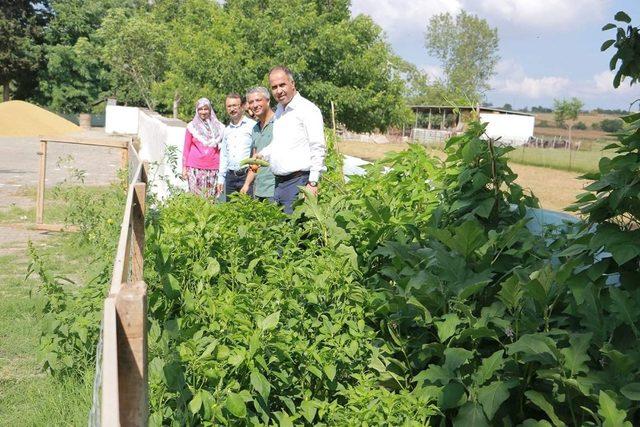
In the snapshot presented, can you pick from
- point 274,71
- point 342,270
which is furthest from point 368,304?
point 274,71

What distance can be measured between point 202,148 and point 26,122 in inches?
1379

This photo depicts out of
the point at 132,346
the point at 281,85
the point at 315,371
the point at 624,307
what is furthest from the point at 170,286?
the point at 281,85

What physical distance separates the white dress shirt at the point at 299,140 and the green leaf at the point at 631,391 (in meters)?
3.26

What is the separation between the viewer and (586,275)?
2.79 m

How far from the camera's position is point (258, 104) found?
21.3 ft

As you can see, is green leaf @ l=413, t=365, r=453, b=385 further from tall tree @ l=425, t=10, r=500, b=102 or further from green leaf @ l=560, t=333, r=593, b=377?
tall tree @ l=425, t=10, r=500, b=102

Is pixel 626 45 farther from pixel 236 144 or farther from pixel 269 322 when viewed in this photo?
pixel 236 144

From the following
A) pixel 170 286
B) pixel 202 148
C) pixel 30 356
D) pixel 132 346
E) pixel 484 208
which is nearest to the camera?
pixel 132 346

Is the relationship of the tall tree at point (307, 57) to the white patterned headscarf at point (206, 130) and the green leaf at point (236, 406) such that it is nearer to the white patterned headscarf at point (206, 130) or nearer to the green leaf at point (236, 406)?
the white patterned headscarf at point (206, 130)

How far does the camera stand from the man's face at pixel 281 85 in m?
5.59

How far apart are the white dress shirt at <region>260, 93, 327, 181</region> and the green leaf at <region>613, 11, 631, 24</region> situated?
3.04 metres

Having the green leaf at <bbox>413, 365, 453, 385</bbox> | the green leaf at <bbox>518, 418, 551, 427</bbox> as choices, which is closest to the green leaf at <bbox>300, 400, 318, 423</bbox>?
the green leaf at <bbox>413, 365, 453, 385</bbox>

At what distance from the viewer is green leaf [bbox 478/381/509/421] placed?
108 inches

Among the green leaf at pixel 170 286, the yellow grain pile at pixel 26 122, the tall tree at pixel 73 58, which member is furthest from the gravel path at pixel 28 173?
the tall tree at pixel 73 58
